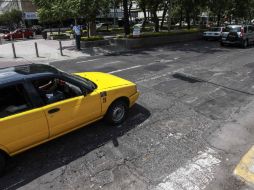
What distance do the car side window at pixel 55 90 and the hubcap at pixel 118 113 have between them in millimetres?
1088

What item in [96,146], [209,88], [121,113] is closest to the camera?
[96,146]

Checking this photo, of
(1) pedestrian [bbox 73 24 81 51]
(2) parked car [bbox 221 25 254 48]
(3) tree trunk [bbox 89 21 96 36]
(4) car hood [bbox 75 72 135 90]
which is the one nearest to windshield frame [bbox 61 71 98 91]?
(4) car hood [bbox 75 72 135 90]

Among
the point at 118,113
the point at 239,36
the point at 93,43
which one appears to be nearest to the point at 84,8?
the point at 93,43

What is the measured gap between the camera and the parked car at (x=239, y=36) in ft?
64.2

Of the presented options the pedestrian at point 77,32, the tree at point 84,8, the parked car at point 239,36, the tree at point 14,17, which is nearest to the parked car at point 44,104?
the tree at point 84,8

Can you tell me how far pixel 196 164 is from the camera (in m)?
4.69

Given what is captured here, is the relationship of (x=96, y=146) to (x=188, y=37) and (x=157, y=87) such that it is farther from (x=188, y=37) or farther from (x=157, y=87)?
(x=188, y=37)

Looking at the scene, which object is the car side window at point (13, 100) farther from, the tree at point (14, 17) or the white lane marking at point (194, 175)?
the tree at point (14, 17)

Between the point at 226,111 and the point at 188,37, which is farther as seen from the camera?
the point at 188,37

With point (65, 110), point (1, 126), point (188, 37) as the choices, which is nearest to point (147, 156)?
point (65, 110)

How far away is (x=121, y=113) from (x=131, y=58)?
9.11 meters

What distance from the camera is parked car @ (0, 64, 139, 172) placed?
14.3 ft

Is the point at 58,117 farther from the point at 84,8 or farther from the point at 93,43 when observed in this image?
the point at 93,43

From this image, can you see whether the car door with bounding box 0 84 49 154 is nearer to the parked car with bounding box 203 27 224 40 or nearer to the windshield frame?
the windshield frame
